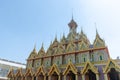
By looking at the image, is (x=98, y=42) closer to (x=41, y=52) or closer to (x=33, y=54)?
(x=41, y=52)

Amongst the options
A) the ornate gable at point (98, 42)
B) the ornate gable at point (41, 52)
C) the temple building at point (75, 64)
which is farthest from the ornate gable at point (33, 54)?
the ornate gable at point (98, 42)

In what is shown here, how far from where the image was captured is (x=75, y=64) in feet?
68.3

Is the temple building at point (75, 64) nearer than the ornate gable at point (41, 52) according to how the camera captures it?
Yes

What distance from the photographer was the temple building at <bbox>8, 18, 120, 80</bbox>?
17.8 m

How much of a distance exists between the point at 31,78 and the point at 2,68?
1505 centimetres

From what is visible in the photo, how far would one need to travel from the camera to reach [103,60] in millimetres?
19344

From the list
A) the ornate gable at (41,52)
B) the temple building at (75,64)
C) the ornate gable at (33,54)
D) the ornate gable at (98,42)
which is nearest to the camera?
the temple building at (75,64)

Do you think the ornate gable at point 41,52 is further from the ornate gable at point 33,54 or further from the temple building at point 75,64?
the ornate gable at point 33,54

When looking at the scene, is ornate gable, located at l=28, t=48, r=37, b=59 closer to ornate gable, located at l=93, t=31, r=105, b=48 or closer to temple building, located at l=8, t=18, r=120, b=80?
temple building, located at l=8, t=18, r=120, b=80

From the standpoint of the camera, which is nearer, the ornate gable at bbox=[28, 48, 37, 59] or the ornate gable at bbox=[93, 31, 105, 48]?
the ornate gable at bbox=[93, 31, 105, 48]

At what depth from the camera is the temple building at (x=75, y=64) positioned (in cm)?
1783

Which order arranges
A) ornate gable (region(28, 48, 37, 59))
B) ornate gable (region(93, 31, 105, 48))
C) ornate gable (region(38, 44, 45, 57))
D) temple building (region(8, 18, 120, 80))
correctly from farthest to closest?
ornate gable (region(28, 48, 37, 59))
ornate gable (region(38, 44, 45, 57))
ornate gable (region(93, 31, 105, 48))
temple building (region(8, 18, 120, 80))

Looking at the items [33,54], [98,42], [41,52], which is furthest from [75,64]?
[33,54]

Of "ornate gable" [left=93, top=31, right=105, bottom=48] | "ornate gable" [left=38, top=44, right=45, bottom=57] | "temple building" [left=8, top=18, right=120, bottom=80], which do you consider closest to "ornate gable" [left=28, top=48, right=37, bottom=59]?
"temple building" [left=8, top=18, right=120, bottom=80]
